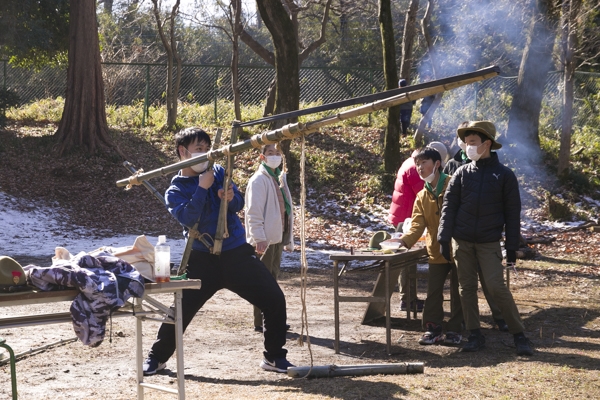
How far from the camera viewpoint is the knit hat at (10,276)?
4043 millimetres

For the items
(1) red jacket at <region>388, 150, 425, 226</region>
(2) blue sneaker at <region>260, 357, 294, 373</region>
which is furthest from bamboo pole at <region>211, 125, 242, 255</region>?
(1) red jacket at <region>388, 150, 425, 226</region>

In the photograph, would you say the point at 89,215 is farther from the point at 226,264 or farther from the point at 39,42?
the point at 226,264

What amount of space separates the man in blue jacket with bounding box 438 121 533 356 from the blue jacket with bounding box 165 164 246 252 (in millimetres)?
2128

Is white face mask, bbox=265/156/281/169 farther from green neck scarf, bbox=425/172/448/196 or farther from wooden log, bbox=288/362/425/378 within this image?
wooden log, bbox=288/362/425/378

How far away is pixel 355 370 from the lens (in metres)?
6.04

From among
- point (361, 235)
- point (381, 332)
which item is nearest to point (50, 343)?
point (381, 332)

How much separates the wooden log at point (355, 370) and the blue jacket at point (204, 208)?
1.07m

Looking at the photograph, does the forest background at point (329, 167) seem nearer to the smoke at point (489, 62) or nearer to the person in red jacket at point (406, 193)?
the smoke at point (489, 62)

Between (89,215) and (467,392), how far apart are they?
1258 centimetres

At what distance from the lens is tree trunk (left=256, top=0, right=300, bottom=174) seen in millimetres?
17297

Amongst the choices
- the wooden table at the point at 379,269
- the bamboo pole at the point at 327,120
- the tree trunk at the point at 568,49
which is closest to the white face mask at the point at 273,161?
the wooden table at the point at 379,269

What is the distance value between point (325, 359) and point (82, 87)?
560 inches

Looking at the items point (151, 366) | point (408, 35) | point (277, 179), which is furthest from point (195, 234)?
point (408, 35)

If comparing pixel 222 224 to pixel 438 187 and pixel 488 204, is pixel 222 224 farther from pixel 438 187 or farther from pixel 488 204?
pixel 438 187
